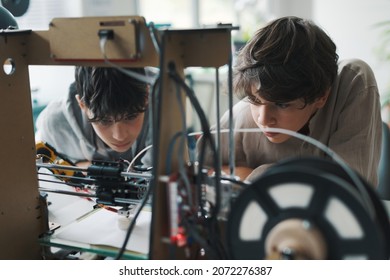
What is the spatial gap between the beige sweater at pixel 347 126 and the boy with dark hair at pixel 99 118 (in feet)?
1.09

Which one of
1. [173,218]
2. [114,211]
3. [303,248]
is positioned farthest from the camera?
[114,211]

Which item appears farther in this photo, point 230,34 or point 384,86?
point 384,86

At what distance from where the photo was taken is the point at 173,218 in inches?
29.1

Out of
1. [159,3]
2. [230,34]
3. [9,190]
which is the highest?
[159,3]

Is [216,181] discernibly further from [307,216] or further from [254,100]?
[254,100]

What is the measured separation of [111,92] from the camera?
4.69 ft

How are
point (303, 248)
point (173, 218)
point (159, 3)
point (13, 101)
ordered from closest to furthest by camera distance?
point (303, 248) < point (173, 218) < point (13, 101) < point (159, 3)

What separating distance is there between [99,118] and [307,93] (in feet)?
2.57

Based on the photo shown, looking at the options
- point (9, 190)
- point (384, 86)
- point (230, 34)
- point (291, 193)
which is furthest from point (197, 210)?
point (384, 86)

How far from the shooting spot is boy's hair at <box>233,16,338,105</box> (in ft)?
4.23

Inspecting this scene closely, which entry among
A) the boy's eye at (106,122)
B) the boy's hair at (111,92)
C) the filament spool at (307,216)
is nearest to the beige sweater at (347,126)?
the boy's hair at (111,92)

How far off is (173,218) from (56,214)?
2.02 ft

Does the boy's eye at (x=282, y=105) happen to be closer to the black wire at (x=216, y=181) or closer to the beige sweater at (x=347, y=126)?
the beige sweater at (x=347, y=126)

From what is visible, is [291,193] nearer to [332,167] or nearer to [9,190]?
→ [332,167]
